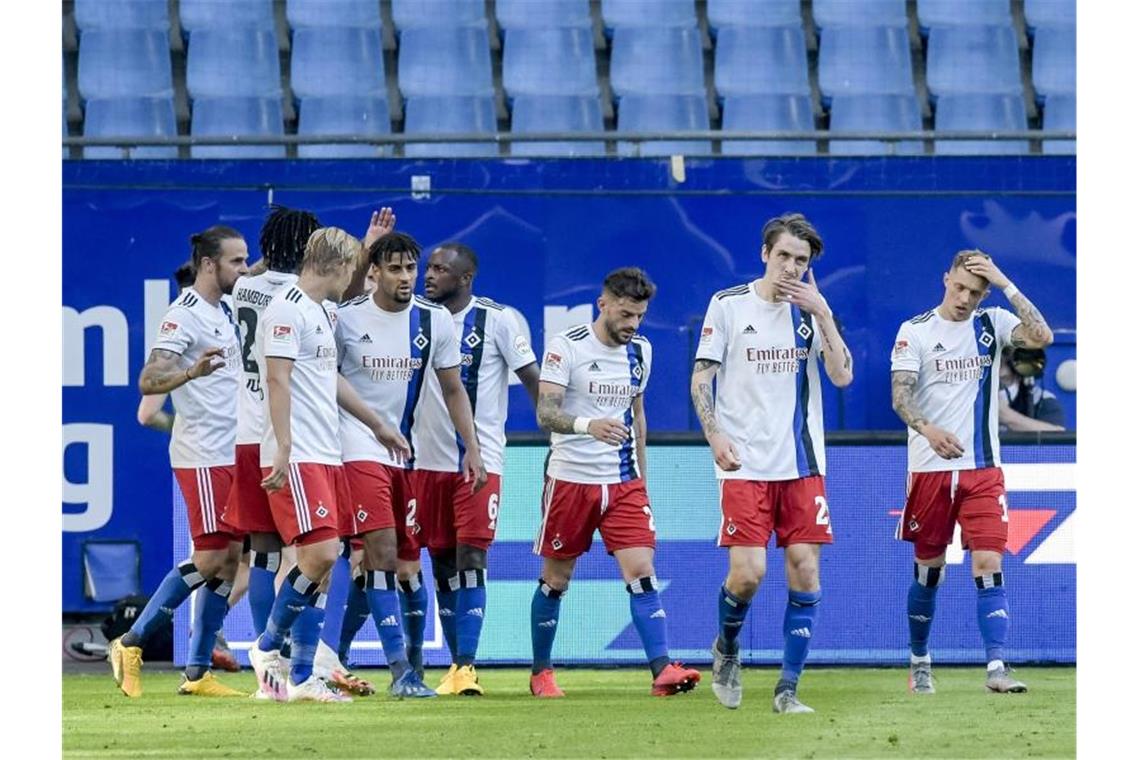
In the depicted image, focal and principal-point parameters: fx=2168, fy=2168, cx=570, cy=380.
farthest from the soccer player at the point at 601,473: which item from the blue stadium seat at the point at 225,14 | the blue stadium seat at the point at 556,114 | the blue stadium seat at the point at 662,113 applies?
the blue stadium seat at the point at 225,14

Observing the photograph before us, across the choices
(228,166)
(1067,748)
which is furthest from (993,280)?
(228,166)

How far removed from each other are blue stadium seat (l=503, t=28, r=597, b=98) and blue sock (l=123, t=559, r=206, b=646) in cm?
604

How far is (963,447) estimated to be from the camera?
928 cm

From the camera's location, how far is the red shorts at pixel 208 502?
898cm

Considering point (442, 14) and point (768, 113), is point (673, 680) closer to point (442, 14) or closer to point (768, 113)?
point (768, 113)

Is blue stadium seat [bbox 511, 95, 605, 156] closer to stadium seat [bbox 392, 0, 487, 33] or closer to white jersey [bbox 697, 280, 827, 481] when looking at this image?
stadium seat [bbox 392, 0, 487, 33]

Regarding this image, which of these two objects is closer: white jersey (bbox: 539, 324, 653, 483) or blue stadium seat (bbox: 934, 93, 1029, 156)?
white jersey (bbox: 539, 324, 653, 483)

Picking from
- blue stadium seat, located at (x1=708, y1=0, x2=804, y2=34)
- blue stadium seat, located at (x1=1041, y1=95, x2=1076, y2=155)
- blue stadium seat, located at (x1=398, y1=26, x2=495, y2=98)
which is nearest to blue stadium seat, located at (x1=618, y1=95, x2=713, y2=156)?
blue stadium seat, located at (x1=708, y1=0, x2=804, y2=34)

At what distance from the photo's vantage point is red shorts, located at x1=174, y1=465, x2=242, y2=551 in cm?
898

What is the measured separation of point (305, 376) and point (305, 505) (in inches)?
19.4

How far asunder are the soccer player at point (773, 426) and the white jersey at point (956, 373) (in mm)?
987
